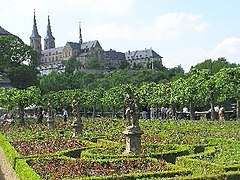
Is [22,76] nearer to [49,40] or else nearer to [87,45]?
[87,45]

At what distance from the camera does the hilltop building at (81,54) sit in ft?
488

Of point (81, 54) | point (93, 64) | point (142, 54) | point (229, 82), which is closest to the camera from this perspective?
point (229, 82)

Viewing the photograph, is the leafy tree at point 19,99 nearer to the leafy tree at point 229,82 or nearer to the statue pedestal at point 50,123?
the statue pedestal at point 50,123

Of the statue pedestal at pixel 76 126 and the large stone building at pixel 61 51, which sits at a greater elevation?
the large stone building at pixel 61 51

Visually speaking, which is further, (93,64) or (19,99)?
(93,64)

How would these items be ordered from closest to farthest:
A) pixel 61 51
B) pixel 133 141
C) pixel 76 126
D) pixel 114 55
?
pixel 133 141 < pixel 76 126 < pixel 61 51 < pixel 114 55

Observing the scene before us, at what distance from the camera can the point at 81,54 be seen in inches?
5935

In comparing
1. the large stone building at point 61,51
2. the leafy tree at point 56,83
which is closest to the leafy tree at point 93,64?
the large stone building at point 61,51

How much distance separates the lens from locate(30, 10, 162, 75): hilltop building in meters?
149

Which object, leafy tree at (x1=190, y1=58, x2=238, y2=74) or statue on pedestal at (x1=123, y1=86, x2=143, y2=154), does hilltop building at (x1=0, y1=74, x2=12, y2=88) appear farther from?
statue on pedestal at (x1=123, y1=86, x2=143, y2=154)

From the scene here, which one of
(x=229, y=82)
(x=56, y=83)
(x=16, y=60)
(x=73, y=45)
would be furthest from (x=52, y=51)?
(x=229, y=82)

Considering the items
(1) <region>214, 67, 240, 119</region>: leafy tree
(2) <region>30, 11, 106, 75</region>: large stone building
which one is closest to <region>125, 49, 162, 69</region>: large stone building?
(2) <region>30, 11, 106, 75</region>: large stone building

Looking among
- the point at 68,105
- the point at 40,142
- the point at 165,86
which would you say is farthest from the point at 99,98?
the point at 40,142

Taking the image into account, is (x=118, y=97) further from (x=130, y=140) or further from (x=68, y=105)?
(x=130, y=140)
